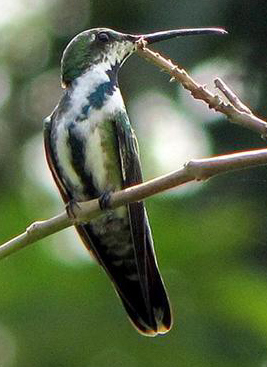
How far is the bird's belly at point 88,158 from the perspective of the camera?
5.68 metres

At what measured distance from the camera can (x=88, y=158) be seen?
5.70m

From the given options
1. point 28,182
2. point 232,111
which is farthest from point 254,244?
point 232,111

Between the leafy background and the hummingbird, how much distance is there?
3.47ft

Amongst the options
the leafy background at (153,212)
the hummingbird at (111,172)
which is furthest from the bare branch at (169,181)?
the leafy background at (153,212)

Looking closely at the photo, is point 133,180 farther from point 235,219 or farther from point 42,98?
point 42,98

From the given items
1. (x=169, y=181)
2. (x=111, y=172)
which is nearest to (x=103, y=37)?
(x=111, y=172)

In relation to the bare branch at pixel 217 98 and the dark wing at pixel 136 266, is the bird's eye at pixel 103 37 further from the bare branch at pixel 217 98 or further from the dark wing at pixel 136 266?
the bare branch at pixel 217 98

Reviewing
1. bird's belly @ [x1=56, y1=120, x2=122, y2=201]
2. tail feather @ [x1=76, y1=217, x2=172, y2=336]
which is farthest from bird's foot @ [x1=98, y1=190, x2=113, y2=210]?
tail feather @ [x1=76, y1=217, x2=172, y2=336]

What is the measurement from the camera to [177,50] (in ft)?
33.9

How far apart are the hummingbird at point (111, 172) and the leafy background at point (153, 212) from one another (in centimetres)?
106

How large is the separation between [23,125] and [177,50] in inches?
59.1

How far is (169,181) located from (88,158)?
1301 millimetres

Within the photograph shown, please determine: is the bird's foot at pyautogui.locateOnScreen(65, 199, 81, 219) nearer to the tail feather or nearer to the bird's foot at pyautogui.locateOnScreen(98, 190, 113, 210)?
the bird's foot at pyautogui.locateOnScreen(98, 190, 113, 210)

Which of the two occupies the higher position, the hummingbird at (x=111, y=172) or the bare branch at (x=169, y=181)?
the bare branch at (x=169, y=181)
